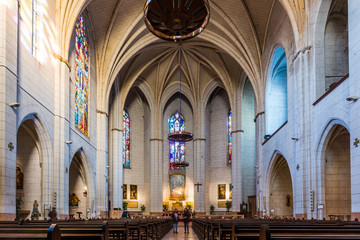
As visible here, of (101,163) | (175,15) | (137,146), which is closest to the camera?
(175,15)

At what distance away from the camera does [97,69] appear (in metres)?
26.0

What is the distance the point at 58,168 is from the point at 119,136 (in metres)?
14.6

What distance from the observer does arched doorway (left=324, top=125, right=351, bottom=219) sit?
1502cm

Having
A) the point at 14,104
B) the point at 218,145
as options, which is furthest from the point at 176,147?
the point at 14,104

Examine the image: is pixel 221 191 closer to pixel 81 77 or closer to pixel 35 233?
pixel 81 77

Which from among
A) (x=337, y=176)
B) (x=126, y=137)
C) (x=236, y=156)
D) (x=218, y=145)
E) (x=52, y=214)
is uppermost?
(x=126, y=137)

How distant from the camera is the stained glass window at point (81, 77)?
69.6 feet

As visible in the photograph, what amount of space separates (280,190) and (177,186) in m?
15.1

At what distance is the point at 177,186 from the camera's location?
37375 mm

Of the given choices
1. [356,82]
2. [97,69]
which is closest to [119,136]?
[97,69]

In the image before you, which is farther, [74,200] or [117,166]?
[117,166]

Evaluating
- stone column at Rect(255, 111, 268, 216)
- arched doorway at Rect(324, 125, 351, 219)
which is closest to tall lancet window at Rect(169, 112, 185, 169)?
stone column at Rect(255, 111, 268, 216)

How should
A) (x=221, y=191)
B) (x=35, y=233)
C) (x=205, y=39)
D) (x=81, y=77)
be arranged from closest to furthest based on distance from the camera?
(x=35, y=233)
(x=81, y=77)
(x=205, y=39)
(x=221, y=191)

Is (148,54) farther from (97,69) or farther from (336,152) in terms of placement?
(336,152)
